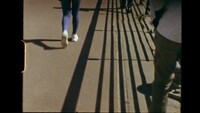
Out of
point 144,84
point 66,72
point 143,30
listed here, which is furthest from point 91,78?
point 143,30

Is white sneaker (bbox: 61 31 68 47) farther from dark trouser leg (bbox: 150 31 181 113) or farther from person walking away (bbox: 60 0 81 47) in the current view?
dark trouser leg (bbox: 150 31 181 113)

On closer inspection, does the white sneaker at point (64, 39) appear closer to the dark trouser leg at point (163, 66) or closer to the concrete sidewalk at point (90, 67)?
the concrete sidewalk at point (90, 67)

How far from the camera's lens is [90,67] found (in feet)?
14.9

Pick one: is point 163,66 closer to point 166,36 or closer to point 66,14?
point 166,36

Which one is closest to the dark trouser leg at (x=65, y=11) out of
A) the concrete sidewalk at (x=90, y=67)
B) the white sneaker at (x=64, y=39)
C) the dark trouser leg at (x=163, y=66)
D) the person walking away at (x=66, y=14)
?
the person walking away at (x=66, y=14)

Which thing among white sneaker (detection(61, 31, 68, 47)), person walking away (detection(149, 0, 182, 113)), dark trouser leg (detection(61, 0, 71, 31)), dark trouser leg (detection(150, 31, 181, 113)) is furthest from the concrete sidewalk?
person walking away (detection(149, 0, 182, 113))

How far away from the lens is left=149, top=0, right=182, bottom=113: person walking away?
260cm

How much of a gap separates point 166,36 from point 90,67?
2008 millimetres

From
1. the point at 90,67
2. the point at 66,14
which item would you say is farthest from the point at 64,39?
the point at 90,67

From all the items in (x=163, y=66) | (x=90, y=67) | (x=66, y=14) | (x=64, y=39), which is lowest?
(x=90, y=67)

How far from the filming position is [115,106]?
3445mm
